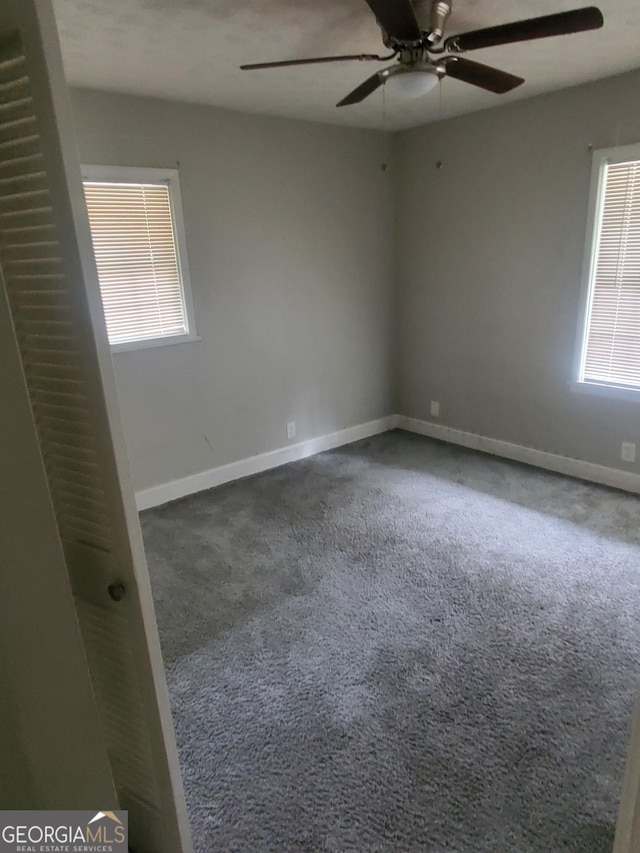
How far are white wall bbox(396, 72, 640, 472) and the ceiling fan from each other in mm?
1249

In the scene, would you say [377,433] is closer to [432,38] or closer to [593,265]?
[593,265]

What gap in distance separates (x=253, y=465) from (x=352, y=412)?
1067mm

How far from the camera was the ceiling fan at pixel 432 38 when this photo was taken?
70.2 inches

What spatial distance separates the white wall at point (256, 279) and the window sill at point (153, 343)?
4cm

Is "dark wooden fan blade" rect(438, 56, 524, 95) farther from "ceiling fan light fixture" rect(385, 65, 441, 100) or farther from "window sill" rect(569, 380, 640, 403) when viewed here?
"window sill" rect(569, 380, 640, 403)

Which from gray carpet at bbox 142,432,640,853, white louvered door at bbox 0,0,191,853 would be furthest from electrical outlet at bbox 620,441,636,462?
white louvered door at bbox 0,0,191,853

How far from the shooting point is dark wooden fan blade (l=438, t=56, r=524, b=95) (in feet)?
7.13

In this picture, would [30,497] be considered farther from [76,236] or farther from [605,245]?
[605,245]

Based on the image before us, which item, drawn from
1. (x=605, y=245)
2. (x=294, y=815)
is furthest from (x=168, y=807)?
(x=605, y=245)

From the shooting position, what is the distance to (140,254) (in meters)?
3.27

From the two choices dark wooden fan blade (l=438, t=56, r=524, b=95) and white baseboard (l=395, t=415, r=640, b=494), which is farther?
white baseboard (l=395, t=415, r=640, b=494)

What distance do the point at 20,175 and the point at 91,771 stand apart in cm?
117

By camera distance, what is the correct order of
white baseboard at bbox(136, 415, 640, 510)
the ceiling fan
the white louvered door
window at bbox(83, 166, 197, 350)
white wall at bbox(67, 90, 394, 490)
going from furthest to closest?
white baseboard at bbox(136, 415, 640, 510) < white wall at bbox(67, 90, 394, 490) < window at bbox(83, 166, 197, 350) < the ceiling fan < the white louvered door

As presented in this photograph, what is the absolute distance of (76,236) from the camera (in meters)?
0.83
